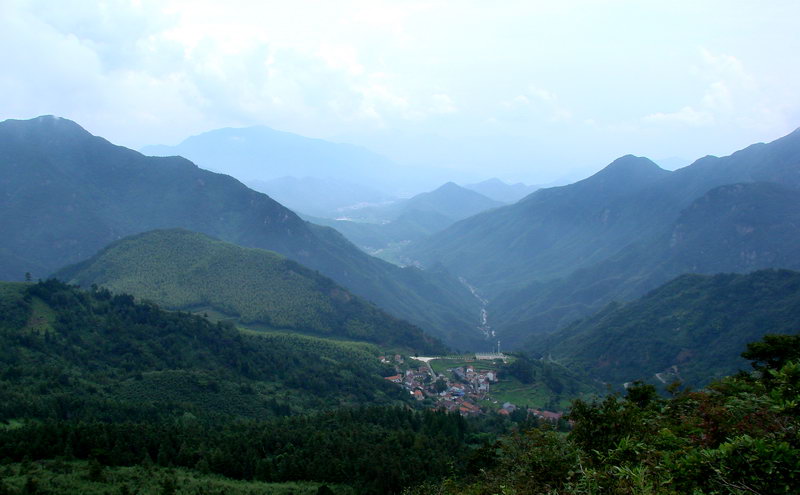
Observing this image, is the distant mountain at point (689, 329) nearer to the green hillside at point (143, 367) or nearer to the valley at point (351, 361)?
the valley at point (351, 361)

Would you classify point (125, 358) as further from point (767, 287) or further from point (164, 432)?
point (767, 287)

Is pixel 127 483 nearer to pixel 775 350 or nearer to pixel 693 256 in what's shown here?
pixel 775 350

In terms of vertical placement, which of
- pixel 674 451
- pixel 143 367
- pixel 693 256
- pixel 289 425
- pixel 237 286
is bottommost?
pixel 289 425


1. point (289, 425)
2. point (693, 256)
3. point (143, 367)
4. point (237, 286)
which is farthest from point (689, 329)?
point (143, 367)

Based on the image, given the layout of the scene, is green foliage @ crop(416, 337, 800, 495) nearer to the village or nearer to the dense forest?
the dense forest

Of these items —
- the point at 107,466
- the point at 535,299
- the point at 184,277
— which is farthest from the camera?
the point at 535,299

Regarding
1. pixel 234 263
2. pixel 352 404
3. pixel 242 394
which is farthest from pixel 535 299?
pixel 242 394

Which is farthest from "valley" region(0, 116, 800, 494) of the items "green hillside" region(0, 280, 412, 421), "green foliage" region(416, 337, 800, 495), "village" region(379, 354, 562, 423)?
"village" region(379, 354, 562, 423)
